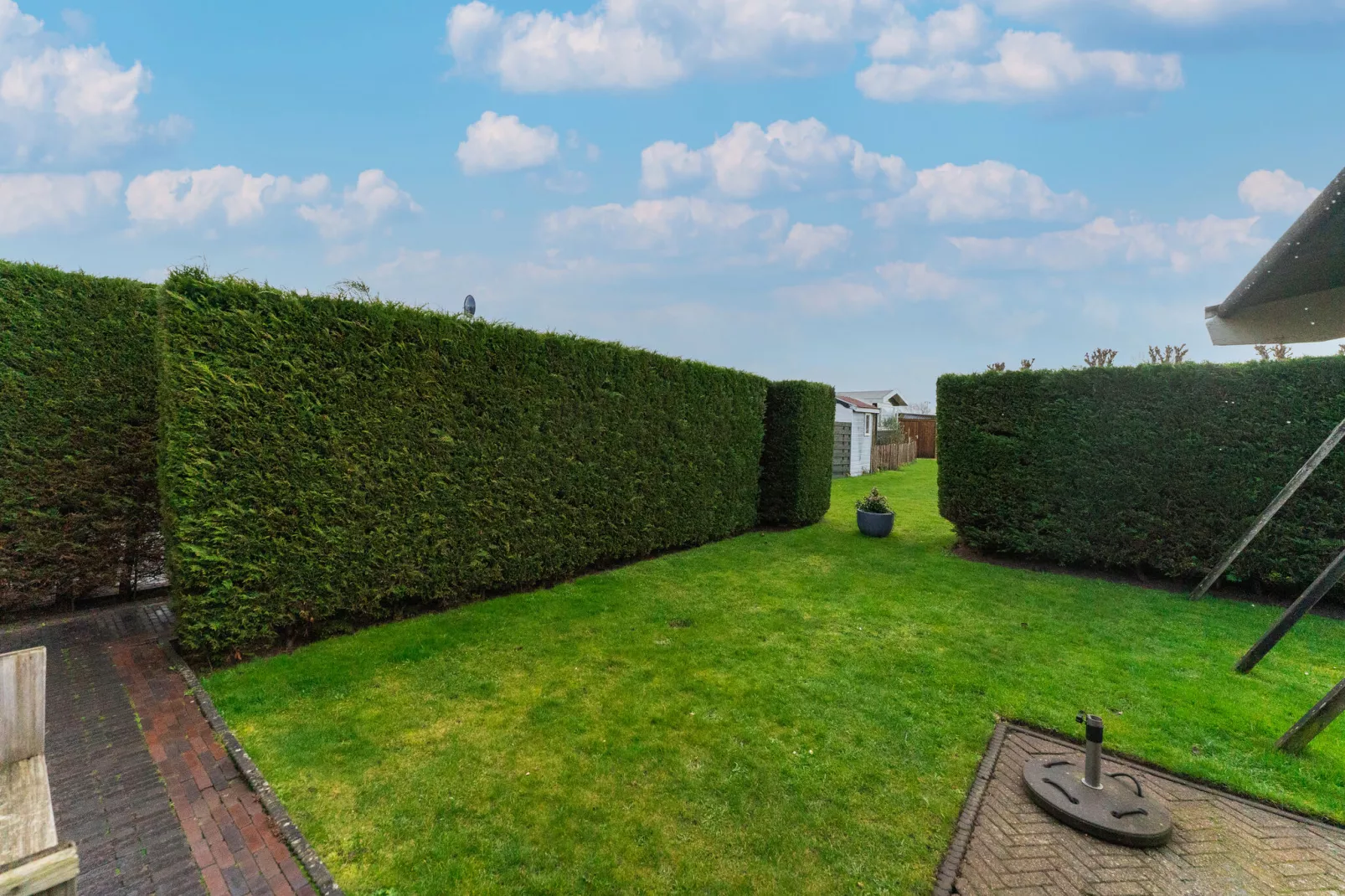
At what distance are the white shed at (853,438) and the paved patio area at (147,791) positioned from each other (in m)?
19.0

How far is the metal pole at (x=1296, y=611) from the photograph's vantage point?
4.20 metres

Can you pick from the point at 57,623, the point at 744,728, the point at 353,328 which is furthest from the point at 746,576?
the point at 57,623

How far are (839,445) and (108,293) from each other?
66.9 ft

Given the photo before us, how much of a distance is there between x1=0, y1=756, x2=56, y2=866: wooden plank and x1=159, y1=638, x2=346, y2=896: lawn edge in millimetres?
1364

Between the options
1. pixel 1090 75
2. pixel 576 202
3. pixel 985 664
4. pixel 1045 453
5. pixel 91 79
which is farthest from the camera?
pixel 576 202

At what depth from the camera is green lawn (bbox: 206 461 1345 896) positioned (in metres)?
2.64

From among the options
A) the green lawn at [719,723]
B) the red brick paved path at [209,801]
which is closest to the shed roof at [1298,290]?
the green lawn at [719,723]

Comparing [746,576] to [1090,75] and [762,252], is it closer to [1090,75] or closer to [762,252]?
[1090,75]

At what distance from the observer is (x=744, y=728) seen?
371 centimetres

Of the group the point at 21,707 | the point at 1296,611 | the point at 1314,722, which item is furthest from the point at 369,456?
the point at 1296,611

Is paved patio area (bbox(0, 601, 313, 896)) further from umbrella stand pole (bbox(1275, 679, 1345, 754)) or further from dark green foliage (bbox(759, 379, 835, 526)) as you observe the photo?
dark green foliage (bbox(759, 379, 835, 526))

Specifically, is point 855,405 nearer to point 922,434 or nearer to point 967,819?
point 922,434

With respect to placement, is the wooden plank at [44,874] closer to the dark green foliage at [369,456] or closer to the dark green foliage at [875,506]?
the dark green foliage at [369,456]

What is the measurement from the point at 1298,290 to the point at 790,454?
30.4 ft
